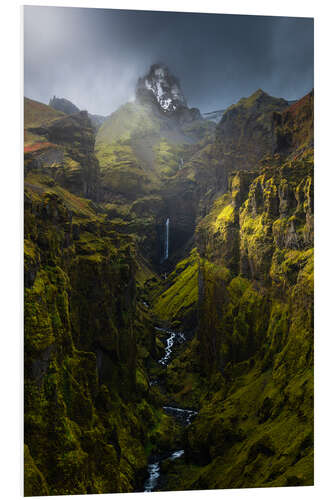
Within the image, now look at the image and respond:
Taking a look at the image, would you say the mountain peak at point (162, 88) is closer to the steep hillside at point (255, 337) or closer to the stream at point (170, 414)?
the steep hillside at point (255, 337)

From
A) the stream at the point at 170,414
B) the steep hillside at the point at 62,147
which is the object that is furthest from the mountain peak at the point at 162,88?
the stream at the point at 170,414

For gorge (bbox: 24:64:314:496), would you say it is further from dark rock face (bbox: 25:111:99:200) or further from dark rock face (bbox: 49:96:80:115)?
dark rock face (bbox: 49:96:80:115)

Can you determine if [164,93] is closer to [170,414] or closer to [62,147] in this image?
[62,147]

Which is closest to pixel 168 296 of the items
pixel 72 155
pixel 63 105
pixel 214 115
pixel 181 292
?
pixel 181 292

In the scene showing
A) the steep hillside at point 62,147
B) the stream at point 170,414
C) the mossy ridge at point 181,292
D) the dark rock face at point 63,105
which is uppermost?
the dark rock face at point 63,105

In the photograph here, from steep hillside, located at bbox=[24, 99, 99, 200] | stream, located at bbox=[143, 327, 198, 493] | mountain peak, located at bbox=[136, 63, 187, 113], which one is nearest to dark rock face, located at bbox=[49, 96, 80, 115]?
steep hillside, located at bbox=[24, 99, 99, 200]
